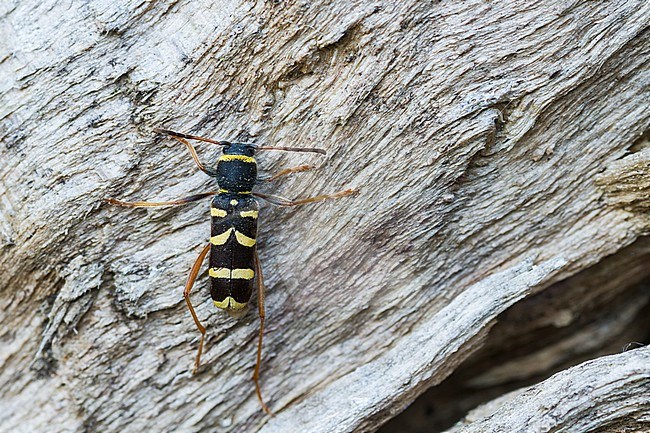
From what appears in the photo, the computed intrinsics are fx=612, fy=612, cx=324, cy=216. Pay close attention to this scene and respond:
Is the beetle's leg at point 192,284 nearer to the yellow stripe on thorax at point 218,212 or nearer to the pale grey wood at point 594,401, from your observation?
the yellow stripe on thorax at point 218,212

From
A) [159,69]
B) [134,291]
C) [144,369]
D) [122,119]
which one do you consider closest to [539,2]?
[159,69]

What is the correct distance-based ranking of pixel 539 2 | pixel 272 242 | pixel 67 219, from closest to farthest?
pixel 539 2, pixel 67 219, pixel 272 242

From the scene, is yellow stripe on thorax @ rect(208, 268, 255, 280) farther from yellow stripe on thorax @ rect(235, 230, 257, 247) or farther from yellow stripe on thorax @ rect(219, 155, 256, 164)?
yellow stripe on thorax @ rect(219, 155, 256, 164)

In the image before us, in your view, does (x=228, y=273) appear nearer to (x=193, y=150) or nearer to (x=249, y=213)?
(x=249, y=213)

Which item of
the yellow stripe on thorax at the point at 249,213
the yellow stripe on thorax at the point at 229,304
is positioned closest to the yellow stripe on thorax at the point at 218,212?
the yellow stripe on thorax at the point at 249,213

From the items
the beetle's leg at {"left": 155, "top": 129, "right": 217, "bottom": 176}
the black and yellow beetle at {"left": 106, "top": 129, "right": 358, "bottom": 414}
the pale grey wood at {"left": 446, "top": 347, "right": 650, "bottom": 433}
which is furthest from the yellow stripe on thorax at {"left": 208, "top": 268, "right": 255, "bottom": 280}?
the pale grey wood at {"left": 446, "top": 347, "right": 650, "bottom": 433}

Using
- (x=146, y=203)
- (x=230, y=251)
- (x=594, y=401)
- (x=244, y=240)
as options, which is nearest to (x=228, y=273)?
(x=230, y=251)

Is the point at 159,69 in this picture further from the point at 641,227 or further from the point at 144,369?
the point at 641,227
